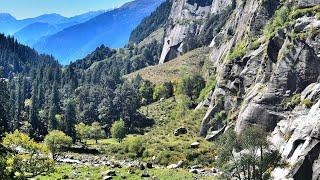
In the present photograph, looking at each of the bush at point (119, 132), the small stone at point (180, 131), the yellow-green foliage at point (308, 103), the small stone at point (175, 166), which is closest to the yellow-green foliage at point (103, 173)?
the small stone at point (175, 166)

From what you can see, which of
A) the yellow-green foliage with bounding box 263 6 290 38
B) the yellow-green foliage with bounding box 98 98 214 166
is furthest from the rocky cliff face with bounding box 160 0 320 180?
the yellow-green foliage with bounding box 98 98 214 166

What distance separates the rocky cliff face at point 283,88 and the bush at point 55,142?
131ft

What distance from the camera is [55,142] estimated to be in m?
142

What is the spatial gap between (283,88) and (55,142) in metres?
61.8

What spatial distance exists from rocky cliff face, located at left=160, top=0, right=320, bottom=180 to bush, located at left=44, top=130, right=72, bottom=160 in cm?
4002

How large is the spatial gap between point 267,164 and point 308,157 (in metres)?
9.09

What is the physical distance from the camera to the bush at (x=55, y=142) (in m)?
136

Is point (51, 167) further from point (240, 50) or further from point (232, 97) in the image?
point (240, 50)

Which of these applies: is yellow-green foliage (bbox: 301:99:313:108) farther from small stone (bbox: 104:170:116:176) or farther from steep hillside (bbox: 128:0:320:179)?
small stone (bbox: 104:170:116:176)

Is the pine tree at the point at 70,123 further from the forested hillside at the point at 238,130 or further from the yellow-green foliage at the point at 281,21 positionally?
the yellow-green foliage at the point at 281,21

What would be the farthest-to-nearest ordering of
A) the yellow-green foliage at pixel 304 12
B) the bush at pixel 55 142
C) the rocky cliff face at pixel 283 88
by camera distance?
the bush at pixel 55 142 < the yellow-green foliage at pixel 304 12 < the rocky cliff face at pixel 283 88

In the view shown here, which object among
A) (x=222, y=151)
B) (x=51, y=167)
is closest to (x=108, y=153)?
(x=222, y=151)

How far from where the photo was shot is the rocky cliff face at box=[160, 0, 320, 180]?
9431 centimetres

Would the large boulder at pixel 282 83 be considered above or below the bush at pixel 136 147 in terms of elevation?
above
